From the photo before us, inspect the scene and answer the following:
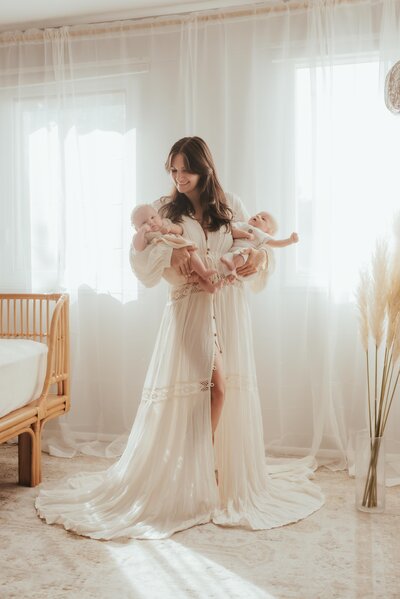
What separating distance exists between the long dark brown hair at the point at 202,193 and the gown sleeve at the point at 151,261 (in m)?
0.22

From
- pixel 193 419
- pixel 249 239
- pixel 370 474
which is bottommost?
pixel 370 474

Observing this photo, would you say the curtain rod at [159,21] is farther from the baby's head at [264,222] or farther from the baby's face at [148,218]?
the baby's face at [148,218]

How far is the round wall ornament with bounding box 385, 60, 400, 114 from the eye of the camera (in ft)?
10.2

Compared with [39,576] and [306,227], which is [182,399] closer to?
[39,576]

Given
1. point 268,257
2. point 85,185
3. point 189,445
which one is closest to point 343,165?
point 268,257

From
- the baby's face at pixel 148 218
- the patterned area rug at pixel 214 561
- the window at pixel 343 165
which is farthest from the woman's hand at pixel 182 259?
the window at pixel 343 165

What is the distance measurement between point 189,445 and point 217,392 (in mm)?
242

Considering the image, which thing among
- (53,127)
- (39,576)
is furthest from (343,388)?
(53,127)

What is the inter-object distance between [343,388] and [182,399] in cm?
123

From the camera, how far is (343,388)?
356 cm

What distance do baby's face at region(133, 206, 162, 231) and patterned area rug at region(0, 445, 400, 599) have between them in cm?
120

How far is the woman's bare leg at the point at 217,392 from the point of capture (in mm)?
2686

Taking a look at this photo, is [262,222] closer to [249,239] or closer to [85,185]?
[249,239]

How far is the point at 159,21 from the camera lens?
3.70 metres
